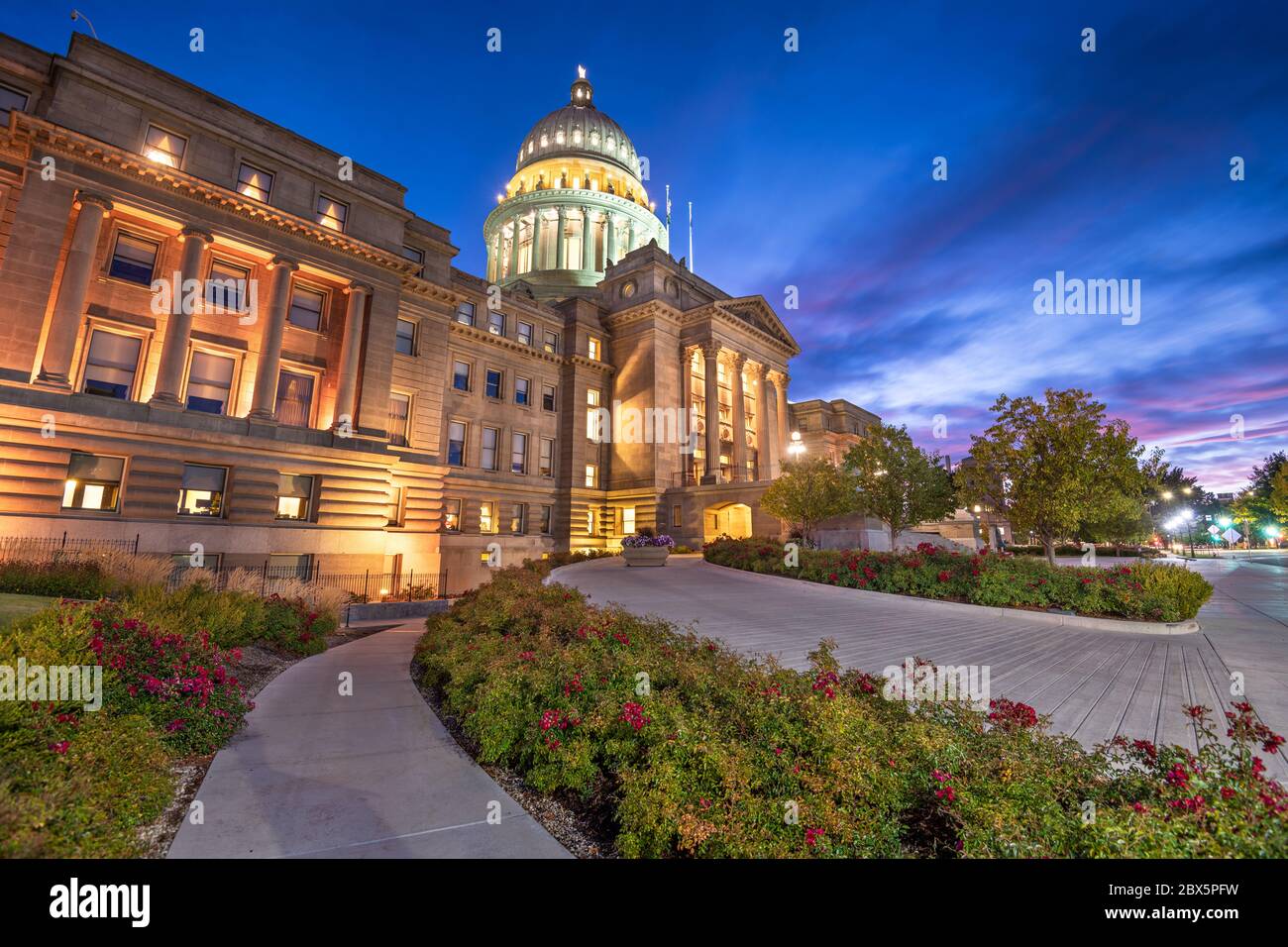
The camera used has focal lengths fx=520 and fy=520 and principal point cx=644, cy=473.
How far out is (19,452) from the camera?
18.2 m

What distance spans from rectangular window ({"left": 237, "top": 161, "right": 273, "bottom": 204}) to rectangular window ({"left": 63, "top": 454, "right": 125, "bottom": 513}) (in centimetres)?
1306

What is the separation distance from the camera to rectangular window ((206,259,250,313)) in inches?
948

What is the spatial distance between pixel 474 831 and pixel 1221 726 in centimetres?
871

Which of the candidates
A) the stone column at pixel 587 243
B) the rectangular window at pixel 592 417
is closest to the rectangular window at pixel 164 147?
the rectangular window at pixel 592 417

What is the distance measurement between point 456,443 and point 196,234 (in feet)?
60.3

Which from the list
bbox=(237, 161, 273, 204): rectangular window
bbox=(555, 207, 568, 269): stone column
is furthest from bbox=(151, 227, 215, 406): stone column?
bbox=(555, 207, 568, 269): stone column

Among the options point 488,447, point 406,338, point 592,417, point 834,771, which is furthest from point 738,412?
point 834,771

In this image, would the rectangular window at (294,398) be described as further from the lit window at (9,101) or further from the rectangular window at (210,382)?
the lit window at (9,101)

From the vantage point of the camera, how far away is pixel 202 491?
22328mm

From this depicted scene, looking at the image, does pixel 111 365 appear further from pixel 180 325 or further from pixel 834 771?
pixel 834 771

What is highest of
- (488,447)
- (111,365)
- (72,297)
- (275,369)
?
(72,297)

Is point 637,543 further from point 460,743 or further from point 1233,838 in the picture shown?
point 1233,838

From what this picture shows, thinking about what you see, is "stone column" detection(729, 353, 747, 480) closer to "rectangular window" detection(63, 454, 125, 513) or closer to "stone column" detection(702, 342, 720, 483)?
"stone column" detection(702, 342, 720, 483)
